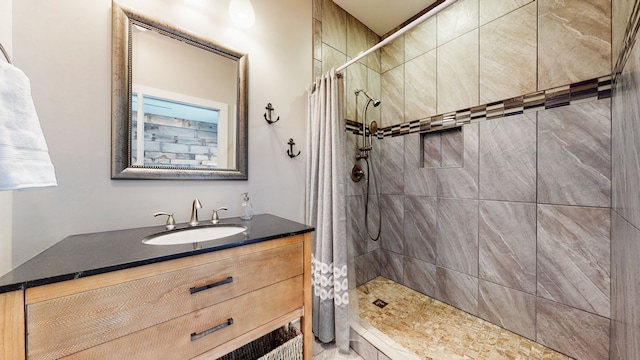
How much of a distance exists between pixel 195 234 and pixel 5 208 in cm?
65

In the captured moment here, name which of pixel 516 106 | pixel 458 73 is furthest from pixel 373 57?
pixel 516 106

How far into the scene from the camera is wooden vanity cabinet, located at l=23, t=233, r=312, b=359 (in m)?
0.57

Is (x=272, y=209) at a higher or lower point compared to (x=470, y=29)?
lower

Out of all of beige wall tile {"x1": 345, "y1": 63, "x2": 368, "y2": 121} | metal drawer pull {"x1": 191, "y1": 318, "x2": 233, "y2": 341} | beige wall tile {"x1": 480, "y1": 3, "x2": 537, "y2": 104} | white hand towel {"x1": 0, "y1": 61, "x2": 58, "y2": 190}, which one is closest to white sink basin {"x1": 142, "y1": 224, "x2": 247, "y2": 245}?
metal drawer pull {"x1": 191, "y1": 318, "x2": 233, "y2": 341}

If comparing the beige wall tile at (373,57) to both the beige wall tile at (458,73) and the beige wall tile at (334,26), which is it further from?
the beige wall tile at (458,73)

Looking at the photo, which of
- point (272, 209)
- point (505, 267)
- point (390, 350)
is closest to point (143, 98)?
point (272, 209)

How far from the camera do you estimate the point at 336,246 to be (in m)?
1.35

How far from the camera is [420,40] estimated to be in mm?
1984

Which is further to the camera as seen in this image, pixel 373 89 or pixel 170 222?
pixel 373 89

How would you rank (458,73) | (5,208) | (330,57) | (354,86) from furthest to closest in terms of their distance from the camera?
(354,86)
(330,57)
(458,73)
(5,208)

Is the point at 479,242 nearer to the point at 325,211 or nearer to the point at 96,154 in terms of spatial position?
the point at 325,211

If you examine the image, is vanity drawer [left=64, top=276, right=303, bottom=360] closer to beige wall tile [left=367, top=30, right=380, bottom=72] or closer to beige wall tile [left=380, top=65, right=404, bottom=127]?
beige wall tile [left=380, top=65, right=404, bottom=127]

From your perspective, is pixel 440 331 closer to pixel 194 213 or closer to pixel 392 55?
pixel 194 213

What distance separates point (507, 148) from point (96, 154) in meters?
2.45
